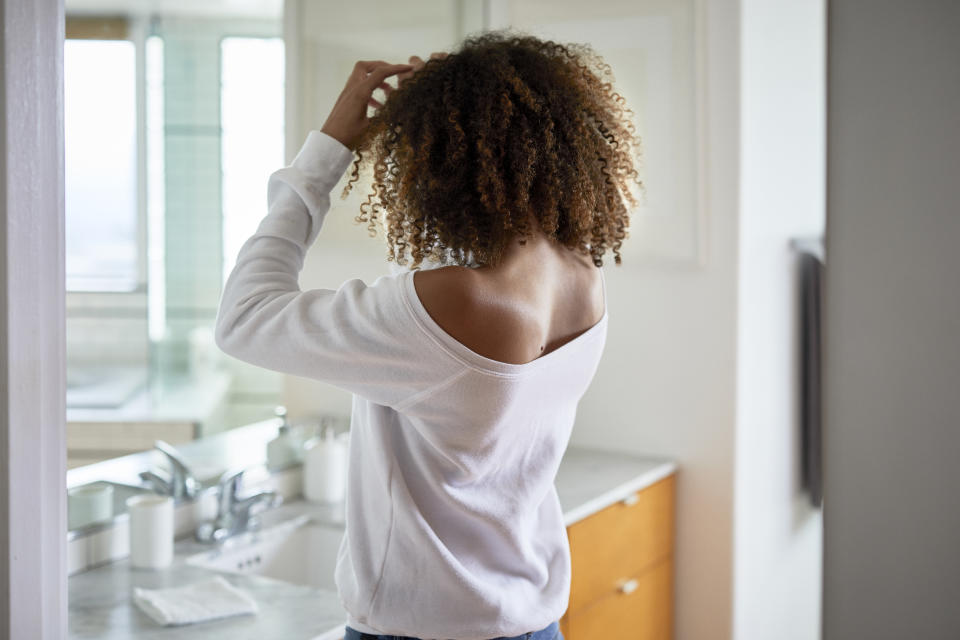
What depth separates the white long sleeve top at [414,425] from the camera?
0.95m

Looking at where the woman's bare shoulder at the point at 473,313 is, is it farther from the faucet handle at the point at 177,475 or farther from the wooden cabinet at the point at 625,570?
the wooden cabinet at the point at 625,570

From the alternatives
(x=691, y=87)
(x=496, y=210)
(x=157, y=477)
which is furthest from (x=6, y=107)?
(x=691, y=87)

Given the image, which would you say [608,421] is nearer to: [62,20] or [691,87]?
[691,87]

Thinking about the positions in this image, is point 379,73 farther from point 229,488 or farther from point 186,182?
point 229,488

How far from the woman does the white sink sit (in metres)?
0.73

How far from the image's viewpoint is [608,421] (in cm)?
254

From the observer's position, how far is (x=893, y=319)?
98 cm

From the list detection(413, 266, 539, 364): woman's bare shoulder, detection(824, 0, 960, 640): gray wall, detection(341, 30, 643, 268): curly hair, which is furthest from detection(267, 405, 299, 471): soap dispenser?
detection(824, 0, 960, 640): gray wall

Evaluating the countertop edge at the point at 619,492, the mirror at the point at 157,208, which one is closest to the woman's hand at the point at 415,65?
the mirror at the point at 157,208

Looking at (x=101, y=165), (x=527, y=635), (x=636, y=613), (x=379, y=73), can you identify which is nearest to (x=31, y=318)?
(x=379, y=73)

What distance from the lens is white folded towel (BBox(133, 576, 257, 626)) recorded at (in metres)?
1.38

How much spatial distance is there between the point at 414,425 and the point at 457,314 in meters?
0.17

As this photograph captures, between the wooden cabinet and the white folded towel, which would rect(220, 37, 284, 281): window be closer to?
the white folded towel

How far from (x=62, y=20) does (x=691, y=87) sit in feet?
5.60
